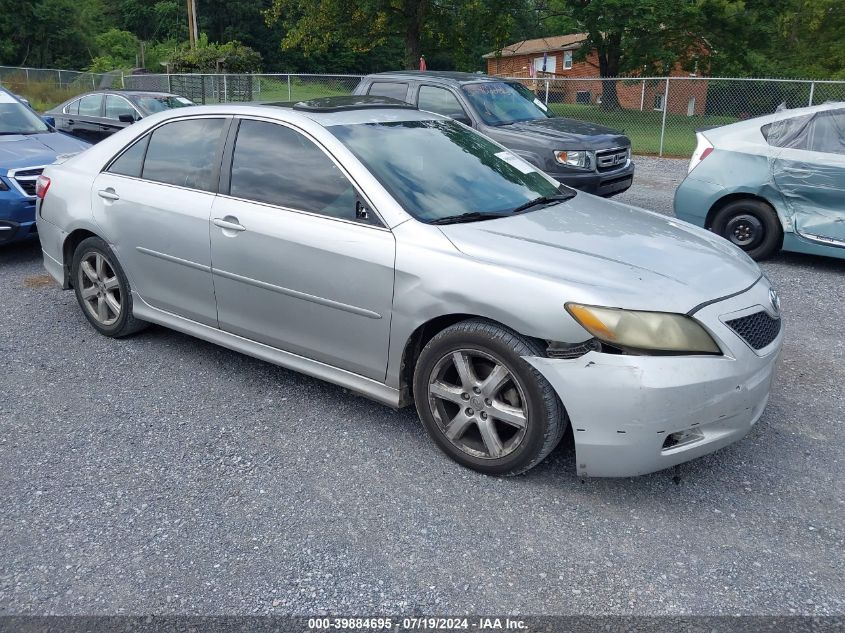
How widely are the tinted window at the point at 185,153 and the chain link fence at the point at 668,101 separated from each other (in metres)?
13.6

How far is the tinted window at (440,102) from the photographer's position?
959cm

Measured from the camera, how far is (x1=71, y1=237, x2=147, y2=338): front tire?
198 inches

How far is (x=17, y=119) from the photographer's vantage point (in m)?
8.60

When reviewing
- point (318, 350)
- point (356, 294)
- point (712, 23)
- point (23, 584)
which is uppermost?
point (712, 23)

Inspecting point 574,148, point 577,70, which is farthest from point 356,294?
point 577,70

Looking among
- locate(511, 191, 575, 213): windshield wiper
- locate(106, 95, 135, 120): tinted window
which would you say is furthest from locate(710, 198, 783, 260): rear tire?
locate(106, 95, 135, 120): tinted window

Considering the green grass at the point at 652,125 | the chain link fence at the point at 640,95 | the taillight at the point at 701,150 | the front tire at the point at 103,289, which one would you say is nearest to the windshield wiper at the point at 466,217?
the front tire at the point at 103,289

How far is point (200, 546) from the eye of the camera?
3039 millimetres

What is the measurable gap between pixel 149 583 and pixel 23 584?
0.47 meters

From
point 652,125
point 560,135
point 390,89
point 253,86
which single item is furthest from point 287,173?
point 253,86

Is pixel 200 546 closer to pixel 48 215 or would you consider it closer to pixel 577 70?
pixel 48 215

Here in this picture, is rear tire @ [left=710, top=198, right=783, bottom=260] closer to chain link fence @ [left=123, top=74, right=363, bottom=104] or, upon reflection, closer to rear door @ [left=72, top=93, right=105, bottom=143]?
rear door @ [left=72, top=93, right=105, bottom=143]

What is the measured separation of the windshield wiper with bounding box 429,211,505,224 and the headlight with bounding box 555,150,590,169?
537cm

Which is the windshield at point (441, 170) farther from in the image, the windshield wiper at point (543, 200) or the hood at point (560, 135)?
the hood at point (560, 135)
